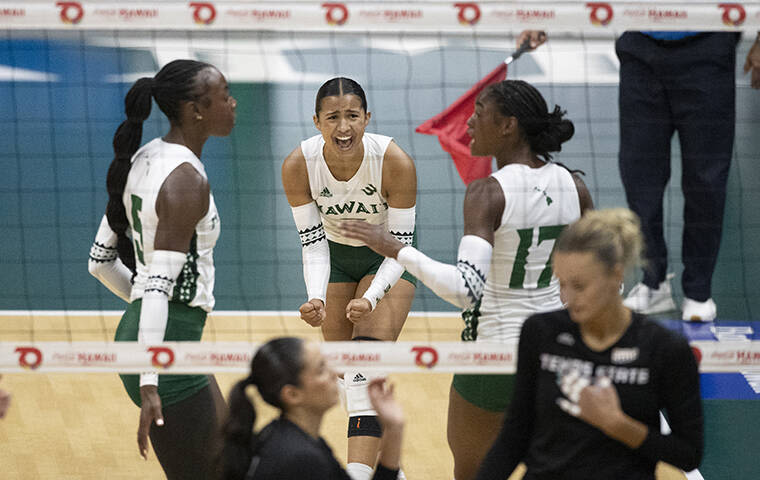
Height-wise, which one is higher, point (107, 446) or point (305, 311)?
point (305, 311)

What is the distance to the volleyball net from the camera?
9.95 feet

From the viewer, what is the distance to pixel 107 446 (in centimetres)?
444

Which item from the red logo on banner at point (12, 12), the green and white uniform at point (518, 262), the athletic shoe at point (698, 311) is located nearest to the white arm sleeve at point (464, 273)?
the green and white uniform at point (518, 262)

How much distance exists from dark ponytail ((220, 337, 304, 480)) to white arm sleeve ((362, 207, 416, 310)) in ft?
4.88

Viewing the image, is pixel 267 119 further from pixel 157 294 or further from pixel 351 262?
pixel 157 294

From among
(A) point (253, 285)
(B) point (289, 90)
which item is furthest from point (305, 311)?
(B) point (289, 90)

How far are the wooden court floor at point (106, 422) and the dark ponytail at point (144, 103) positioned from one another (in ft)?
3.36

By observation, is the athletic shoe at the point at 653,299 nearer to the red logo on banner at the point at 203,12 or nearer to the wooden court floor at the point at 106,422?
the wooden court floor at the point at 106,422

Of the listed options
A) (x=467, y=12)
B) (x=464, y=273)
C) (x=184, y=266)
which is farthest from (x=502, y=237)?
(x=184, y=266)

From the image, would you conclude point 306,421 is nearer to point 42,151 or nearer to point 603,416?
point 603,416

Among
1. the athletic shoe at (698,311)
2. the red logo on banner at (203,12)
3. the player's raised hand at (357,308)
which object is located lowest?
the athletic shoe at (698,311)

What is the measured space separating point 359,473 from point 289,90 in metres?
6.45

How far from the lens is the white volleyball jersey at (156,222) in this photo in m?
3.11

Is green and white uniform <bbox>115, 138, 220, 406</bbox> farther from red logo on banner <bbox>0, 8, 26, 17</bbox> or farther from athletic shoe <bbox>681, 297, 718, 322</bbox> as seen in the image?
athletic shoe <bbox>681, 297, 718, 322</bbox>
